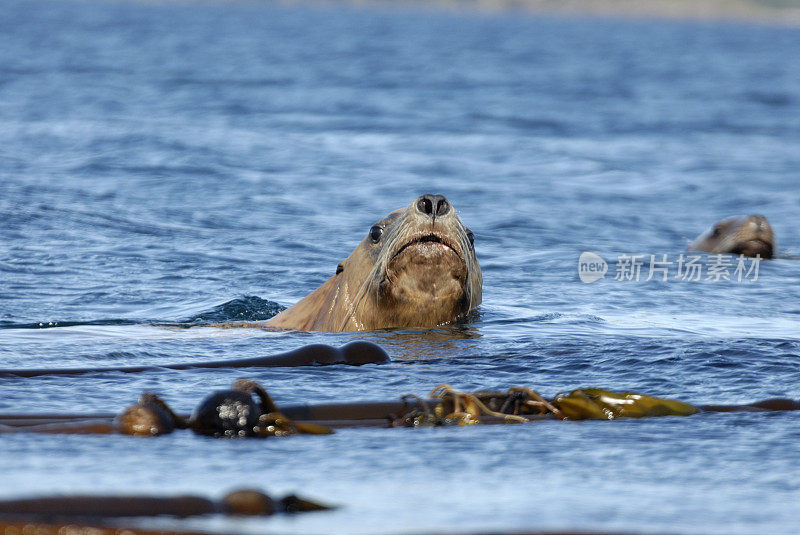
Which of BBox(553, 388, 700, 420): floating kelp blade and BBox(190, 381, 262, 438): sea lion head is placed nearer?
BBox(190, 381, 262, 438): sea lion head

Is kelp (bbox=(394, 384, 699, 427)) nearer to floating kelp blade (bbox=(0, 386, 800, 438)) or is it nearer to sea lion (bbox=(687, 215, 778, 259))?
floating kelp blade (bbox=(0, 386, 800, 438))

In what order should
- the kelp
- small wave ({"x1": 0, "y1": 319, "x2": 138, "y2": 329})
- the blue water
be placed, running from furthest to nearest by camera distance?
small wave ({"x1": 0, "y1": 319, "x2": 138, "y2": 329})
the kelp
the blue water

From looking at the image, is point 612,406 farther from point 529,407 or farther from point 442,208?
point 442,208

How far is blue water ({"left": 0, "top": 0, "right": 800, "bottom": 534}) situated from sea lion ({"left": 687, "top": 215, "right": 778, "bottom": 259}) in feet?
1.36

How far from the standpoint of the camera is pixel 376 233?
7.41m

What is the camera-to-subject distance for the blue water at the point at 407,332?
4.34m

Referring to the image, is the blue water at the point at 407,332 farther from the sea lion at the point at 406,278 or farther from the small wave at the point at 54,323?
the sea lion at the point at 406,278

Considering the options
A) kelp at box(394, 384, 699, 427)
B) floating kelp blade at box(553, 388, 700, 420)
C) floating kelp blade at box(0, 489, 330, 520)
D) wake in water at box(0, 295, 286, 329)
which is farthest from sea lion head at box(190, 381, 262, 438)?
wake in water at box(0, 295, 286, 329)

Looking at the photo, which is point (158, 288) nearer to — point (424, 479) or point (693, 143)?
point (424, 479)

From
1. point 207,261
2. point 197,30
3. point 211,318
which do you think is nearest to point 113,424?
point 211,318

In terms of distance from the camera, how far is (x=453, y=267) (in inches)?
286

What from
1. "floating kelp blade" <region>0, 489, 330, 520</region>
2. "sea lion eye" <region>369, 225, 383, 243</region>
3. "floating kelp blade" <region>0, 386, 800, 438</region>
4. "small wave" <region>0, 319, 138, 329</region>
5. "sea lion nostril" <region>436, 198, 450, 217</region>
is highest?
"sea lion nostril" <region>436, 198, 450, 217</region>

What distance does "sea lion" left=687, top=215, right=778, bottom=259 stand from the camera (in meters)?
11.8

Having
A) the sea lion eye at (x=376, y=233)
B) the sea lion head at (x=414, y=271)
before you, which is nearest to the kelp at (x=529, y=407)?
the sea lion head at (x=414, y=271)
